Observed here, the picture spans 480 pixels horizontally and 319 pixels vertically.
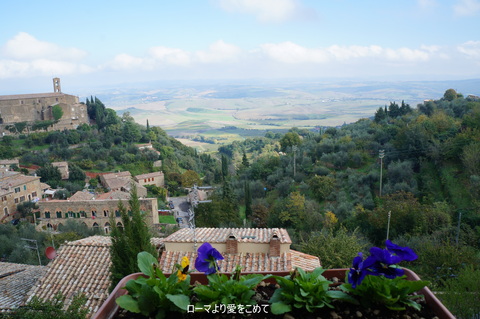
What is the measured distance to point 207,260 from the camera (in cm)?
202

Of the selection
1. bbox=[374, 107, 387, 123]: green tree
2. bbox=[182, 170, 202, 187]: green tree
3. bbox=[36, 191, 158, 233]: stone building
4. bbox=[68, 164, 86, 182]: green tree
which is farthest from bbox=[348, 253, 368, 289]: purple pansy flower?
bbox=[68, 164, 86, 182]: green tree

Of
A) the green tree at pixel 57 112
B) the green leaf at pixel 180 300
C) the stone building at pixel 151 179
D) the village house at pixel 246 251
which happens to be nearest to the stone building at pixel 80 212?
the stone building at pixel 151 179

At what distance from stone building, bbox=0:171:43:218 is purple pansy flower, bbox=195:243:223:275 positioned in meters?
29.8

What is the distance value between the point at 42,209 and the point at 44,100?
26.0 m

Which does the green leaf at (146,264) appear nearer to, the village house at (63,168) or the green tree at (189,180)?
the green tree at (189,180)

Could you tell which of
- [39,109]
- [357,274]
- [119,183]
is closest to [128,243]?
[357,274]

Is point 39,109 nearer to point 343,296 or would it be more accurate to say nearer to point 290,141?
point 290,141

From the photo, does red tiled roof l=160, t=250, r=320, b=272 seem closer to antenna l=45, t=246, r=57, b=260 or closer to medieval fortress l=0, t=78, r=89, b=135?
antenna l=45, t=246, r=57, b=260

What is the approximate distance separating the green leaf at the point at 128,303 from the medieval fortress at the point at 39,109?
4783cm

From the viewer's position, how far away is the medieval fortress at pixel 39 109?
43719 mm

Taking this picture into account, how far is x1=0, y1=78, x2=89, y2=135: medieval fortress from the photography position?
143 ft

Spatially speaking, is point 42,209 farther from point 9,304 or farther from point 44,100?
point 44,100

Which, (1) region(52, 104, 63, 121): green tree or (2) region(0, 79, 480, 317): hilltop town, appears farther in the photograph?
(1) region(52, 104, 63, 121): green tree

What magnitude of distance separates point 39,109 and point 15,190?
21.1 metres
